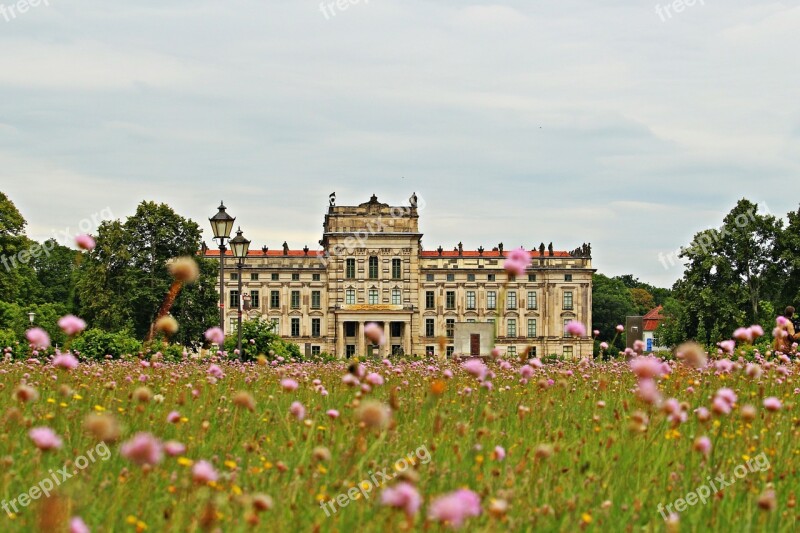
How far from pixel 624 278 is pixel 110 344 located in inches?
4574

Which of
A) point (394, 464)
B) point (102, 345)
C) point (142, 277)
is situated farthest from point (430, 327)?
point (394, 464)

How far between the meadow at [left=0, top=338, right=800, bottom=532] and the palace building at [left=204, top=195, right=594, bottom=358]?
6694 cm

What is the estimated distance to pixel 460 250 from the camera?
79.1 m

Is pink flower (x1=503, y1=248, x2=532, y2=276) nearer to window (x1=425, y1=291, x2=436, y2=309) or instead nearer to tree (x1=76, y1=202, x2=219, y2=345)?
tree (x1=76, y1=202, x2=219, y2=345)

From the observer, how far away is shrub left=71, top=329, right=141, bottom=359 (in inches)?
850

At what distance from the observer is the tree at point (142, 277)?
4803 centimetres

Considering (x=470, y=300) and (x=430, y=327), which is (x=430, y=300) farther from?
(x=470, y=300)

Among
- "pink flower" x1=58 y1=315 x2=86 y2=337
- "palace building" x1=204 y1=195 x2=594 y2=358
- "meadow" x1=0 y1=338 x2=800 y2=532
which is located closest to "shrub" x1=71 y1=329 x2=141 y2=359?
"meadow" x1=0 y1=338 x2=800 y2=532

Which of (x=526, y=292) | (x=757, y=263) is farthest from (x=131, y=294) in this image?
(x=526, y=292)

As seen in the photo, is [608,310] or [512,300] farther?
[608,310]

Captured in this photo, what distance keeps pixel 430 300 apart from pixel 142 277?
31899mm

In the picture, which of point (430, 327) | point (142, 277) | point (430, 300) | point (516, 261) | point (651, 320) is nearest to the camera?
point (516, 261)

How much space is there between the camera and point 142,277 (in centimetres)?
4972

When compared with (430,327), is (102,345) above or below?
below
